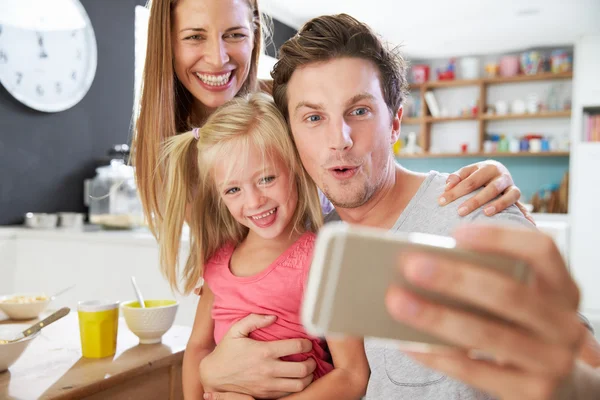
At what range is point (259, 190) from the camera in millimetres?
1532

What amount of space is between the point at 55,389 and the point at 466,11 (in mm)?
5252

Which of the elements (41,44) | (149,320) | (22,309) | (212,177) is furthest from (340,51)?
(41,44)

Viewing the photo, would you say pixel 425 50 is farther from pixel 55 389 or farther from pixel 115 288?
pixel 55 389

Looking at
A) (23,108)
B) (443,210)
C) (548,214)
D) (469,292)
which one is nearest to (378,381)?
(443,210)

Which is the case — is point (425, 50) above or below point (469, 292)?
above

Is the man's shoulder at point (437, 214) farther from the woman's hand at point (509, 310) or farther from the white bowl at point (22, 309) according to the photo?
the white bowl at point (22, 309)

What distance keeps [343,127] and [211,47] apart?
0.69 metres

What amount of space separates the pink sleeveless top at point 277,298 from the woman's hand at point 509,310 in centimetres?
101

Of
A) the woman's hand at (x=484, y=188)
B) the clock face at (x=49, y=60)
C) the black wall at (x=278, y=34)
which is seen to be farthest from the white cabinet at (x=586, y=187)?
the woman's hand at (x=484, y=188)

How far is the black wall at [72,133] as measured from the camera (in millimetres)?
3447

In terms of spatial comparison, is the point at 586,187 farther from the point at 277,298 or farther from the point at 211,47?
the point at 277,298

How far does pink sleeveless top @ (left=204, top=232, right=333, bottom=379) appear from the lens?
150 centimetres

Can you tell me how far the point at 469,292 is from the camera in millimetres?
482

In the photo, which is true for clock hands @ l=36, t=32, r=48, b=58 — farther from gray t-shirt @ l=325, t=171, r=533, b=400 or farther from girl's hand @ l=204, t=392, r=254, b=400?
gray t-shirt @ l=325, t=171, r=533, b=400
